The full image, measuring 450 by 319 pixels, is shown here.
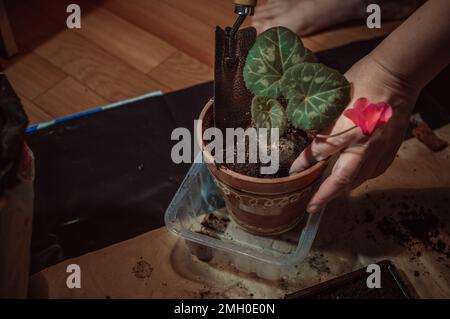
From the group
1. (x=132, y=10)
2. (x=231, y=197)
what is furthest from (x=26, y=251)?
(x=132, y=10)

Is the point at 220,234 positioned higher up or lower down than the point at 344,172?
lower down

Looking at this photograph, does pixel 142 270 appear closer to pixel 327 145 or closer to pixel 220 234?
pixel 220 234

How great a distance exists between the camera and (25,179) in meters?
0.72

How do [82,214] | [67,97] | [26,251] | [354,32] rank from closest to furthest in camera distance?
[26,251] < [82,214] < [67,97] < [354,32]

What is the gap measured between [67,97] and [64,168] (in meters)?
0.23

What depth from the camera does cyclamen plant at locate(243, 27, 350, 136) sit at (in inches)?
27.5

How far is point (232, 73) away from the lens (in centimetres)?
80

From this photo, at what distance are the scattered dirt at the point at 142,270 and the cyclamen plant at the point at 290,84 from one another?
418 millimetres

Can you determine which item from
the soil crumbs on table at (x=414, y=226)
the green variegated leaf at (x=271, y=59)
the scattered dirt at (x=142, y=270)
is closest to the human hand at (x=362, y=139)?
the green variegated leaf at (x=271, y=59)

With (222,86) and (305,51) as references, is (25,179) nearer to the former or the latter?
(222,86)

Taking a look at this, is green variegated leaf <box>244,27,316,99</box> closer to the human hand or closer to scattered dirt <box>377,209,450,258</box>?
the human hand

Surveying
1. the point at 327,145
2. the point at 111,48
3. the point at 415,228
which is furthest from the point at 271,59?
the point at 111,48

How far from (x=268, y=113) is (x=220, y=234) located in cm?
37

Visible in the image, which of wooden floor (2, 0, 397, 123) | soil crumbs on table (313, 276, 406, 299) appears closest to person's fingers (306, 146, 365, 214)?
soil crumbs on table (313, 276, 406, 299)
